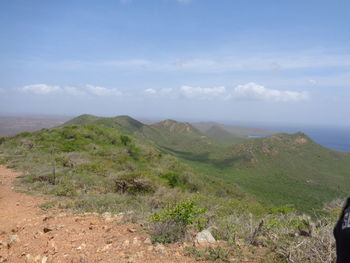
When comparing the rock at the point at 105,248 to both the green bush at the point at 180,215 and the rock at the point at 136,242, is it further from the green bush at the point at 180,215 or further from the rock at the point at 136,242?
the green bush at the point at 180,215

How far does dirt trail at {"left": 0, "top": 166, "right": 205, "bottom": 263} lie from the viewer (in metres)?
3.51

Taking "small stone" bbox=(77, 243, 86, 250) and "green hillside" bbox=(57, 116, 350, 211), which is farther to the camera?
"green hillside" bbox=(57, 116, 350, 211)

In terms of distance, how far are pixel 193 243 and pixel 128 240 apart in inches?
44.3

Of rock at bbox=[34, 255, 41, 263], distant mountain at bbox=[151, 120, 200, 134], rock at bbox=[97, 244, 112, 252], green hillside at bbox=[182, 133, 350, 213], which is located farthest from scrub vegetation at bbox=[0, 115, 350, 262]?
distant mountain at bbox=[151, 120, 200, 134]

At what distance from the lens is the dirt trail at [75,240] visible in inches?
138

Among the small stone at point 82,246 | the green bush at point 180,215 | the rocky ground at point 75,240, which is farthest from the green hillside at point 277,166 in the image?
the small stone at point 82,246

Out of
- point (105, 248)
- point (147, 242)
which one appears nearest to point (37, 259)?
point (105, 248)

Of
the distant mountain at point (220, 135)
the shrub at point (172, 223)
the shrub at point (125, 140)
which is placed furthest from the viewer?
the distant mountain at point (220, 135)

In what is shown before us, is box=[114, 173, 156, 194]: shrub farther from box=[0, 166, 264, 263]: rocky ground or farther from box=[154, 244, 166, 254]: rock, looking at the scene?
box=[154, 244, 166, 254]: rock

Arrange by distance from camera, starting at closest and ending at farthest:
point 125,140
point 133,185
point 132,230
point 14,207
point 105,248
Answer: point 105,248 → point 132,230 → point 14,207 → point 133,185 → point 125,140

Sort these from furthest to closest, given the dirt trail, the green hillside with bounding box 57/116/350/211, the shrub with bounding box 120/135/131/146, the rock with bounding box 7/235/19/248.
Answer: the green hillside with bounding box 57/116/350/211 < the shrub with bounding box 120/135/131/146 < the rock with bounding box 7/235/19/248 < the dirt trail

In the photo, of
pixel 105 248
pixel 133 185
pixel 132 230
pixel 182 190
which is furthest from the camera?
pixel 182 190

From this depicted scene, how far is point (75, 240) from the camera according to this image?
410 cm

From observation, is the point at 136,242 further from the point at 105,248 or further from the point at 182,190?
the point at 182,190
